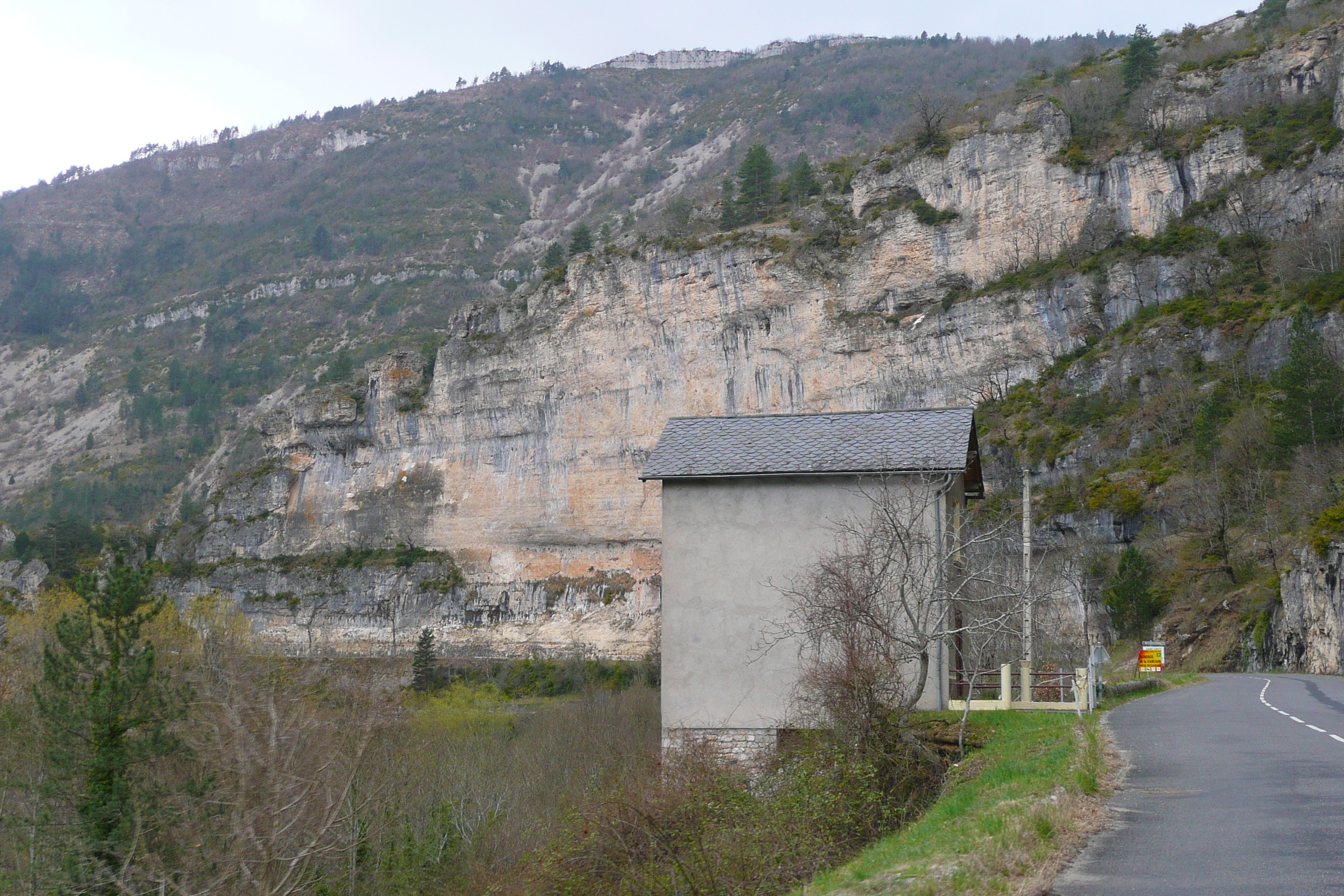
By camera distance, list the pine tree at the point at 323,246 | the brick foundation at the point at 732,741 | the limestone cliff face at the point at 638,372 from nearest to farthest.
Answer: the brick foundation at the point at 732,741 < the limestone cliff face at the point at 638,372 < the pine tree at the point at 323,246

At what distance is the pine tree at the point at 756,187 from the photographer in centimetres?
8662

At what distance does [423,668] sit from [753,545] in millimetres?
46680

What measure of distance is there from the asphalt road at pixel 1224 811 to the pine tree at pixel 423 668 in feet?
161

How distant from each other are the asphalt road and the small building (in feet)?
16.7

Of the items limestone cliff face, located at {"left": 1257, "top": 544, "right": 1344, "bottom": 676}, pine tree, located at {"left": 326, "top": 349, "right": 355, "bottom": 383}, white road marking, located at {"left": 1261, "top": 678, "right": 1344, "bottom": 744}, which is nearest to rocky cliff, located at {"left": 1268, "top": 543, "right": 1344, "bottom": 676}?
limestone cliff face, located at {"left": 1257, "top": 544, "right": 1344, "bottom": 676}

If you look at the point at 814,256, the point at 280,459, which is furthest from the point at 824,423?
the point at 280,459

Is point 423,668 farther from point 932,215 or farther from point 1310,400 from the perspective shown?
point 1310,400

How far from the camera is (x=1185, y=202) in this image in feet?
217

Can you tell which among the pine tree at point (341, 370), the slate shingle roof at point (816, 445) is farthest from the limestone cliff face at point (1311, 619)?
the pine tree at point (341, 370)

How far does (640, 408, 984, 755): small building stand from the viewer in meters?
20.0

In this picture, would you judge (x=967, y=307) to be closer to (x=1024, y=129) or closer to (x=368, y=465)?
(x=1024, y=129)

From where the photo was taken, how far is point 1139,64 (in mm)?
76062

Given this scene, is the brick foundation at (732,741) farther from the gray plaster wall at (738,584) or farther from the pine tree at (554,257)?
the pine tree at (554,257)

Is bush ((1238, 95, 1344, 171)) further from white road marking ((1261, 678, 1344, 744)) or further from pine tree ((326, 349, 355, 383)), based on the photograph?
pine tree ((326, 349, 355, 383))
